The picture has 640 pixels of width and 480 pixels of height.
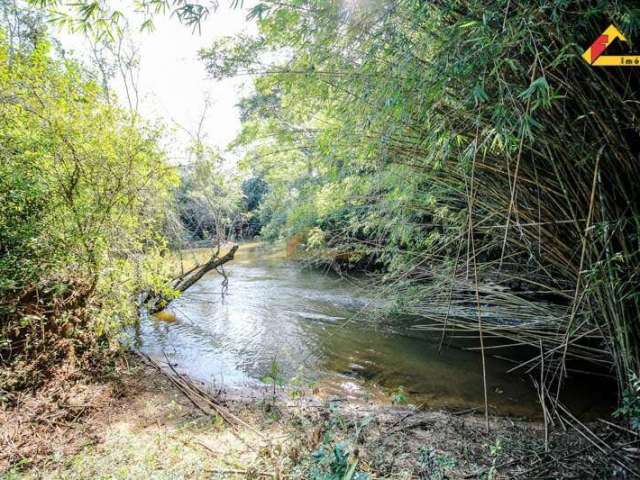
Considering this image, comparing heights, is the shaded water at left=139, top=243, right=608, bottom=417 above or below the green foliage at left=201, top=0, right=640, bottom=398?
below

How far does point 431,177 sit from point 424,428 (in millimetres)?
2089

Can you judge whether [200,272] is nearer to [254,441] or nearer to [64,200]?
[64,200]

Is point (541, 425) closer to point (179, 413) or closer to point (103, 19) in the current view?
point (179, 413)

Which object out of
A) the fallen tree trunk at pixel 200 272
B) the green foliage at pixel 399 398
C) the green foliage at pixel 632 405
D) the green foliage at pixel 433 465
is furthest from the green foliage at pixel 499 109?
the fallen tree trunk at pixel 200 272

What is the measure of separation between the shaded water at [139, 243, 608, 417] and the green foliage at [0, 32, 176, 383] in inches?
57.3

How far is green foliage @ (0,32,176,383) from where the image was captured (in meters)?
2.24

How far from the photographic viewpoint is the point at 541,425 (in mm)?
2486

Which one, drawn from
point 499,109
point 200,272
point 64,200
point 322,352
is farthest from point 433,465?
point 200,272

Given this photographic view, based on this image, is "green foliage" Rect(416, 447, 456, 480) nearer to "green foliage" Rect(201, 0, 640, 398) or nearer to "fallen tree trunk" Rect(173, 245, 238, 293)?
"green foliage" Rect(201, 0, 640, 398)

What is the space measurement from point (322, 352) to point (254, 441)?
2.13 m

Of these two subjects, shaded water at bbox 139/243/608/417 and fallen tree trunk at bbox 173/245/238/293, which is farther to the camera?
fallen tree trunk at bbox 173/245/238/293

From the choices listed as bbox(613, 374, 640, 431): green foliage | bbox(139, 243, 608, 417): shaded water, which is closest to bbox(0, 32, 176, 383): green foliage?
bbox(139, 243, 608, 417): shaded water

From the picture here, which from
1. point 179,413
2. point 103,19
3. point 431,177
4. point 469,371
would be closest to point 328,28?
point 103,19

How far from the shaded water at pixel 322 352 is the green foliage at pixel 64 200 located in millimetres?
1456
